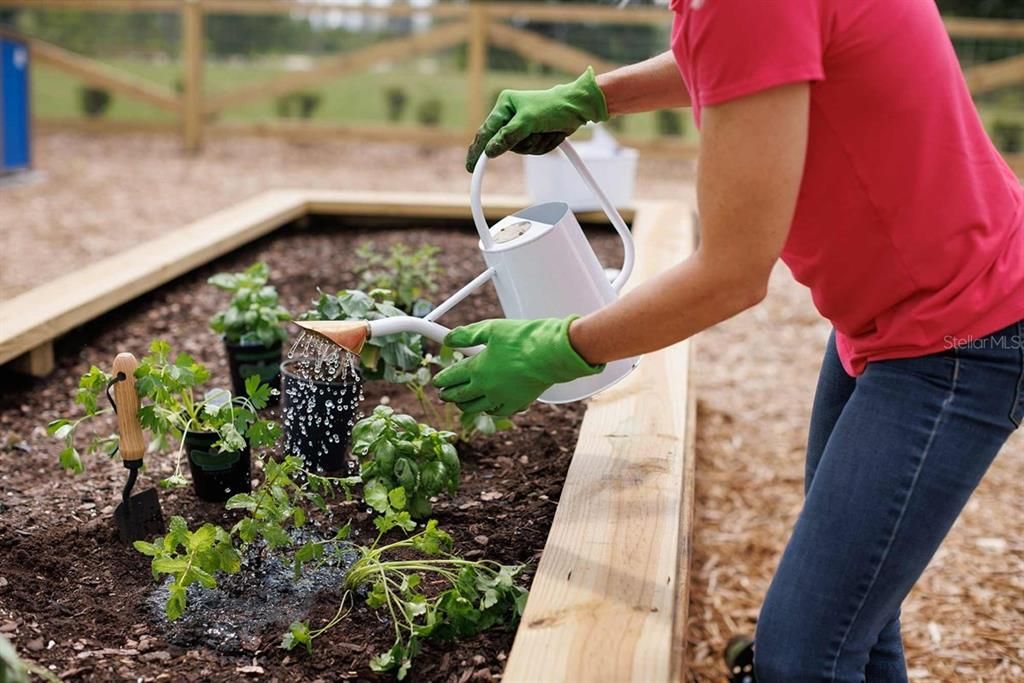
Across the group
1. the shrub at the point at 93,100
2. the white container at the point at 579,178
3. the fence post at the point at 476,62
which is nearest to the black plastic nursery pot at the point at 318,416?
the white container at the point at 579,178

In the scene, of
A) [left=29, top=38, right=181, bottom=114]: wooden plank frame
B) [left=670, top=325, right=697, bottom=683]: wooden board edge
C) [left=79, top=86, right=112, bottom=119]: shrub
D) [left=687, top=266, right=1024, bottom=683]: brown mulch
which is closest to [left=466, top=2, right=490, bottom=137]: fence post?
[left=29, top=38, right=181, bottom=114]: wooden plank frame

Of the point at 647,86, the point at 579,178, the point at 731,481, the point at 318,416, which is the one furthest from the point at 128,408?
the point at 579,178

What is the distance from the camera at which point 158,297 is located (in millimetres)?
3389

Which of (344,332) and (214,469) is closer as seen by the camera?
(344,332)

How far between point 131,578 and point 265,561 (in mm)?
211

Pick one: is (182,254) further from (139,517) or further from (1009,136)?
(1009,136)

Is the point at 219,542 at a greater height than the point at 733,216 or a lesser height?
lesser

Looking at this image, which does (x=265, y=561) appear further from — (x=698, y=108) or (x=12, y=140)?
(x=12, y=140)

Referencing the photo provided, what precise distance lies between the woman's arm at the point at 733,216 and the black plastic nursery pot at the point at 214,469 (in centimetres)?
88

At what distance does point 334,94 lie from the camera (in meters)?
9.49

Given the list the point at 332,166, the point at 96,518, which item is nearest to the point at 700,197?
the point at 96,518

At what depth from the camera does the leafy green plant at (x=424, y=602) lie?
154cm

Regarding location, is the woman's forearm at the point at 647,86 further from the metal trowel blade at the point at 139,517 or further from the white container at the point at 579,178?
the white container at the point at 579,178

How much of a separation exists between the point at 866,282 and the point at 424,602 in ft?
2.39
